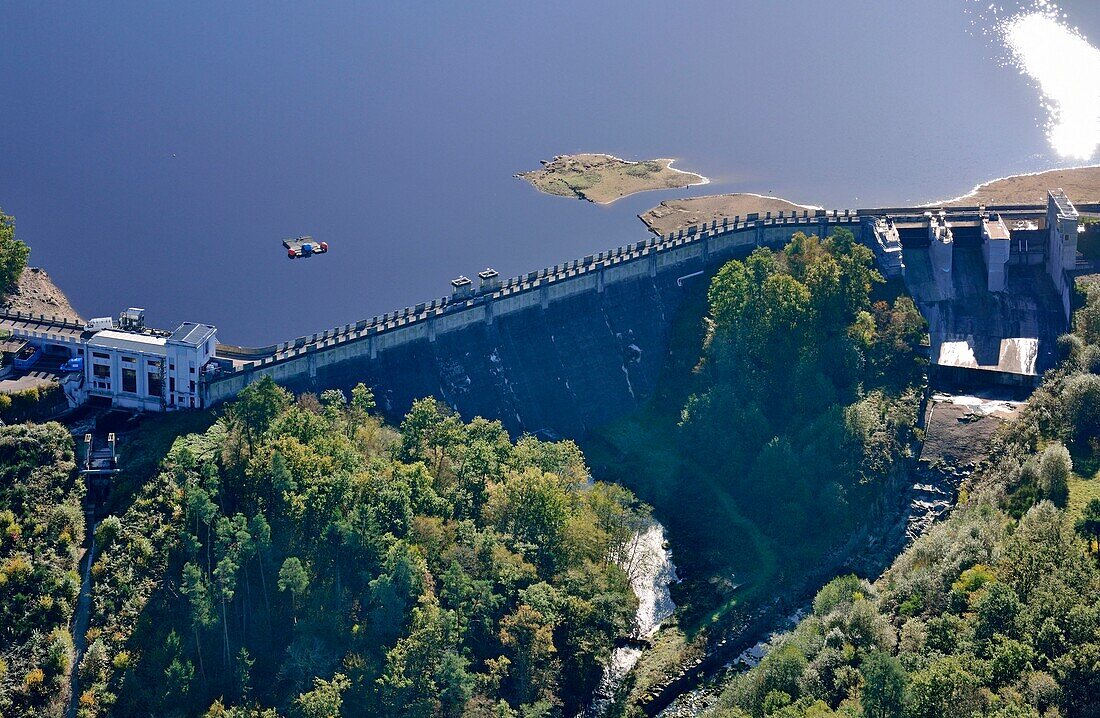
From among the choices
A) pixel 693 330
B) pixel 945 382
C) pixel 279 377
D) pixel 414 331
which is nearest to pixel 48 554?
pixel 279 377

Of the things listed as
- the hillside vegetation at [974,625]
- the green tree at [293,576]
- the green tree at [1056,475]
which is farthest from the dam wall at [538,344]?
the green tree at [1056,475]

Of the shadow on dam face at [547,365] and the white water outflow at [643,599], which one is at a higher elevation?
the shadow on dam face at [547,365]

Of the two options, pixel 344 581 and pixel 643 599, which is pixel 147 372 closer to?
pixel 344 581

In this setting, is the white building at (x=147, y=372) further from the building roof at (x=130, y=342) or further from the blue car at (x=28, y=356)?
the blue car at (x=28, y=356)

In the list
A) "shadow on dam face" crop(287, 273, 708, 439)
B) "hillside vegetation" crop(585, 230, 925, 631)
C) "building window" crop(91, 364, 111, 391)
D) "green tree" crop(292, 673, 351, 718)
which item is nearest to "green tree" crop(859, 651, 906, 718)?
"hillside vegetation" crop(585, 230, 925, 631)

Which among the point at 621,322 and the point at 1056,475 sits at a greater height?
the point at 621,322

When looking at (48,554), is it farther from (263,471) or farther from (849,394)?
(849,394)

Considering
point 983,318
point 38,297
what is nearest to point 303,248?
point 38,297

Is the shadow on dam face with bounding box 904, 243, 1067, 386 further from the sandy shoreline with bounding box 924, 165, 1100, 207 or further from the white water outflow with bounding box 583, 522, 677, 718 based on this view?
the white water outflow with bounding box 583, 522, 677, 718
